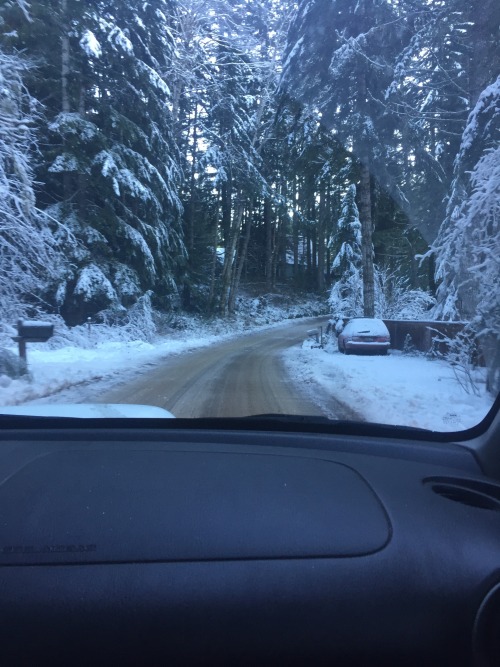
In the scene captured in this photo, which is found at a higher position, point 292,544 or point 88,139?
point 88,139

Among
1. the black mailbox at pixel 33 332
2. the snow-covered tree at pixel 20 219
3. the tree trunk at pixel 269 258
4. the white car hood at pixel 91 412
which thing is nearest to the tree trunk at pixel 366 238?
the snow-covered tree at pixel 20 219

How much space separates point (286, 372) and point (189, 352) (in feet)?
15.5

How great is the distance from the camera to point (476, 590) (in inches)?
95.7

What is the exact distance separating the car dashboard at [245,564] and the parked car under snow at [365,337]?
449 centimetres

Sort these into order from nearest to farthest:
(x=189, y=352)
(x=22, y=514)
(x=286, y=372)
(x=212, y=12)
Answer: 1. (x=22, y=514)
2. (x=212, y=12)
3. (x=286, y=372)
4. (x=189, y=352)

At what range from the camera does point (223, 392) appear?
7871 millimetres

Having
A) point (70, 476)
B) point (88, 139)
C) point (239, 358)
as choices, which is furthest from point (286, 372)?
point (70, 476)

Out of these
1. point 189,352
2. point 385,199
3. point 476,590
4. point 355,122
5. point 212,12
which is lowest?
point 189,352

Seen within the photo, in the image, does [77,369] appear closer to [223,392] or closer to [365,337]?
[223,392]

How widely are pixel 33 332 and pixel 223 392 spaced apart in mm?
2498

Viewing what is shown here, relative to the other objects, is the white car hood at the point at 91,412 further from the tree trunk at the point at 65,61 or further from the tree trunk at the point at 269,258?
the tree trunk at the point at 269,258

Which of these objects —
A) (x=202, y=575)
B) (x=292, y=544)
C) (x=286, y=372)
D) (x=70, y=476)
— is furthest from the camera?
(x=286, y=372)

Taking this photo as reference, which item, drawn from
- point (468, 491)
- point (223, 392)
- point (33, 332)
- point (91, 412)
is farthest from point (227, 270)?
point (468, 491)

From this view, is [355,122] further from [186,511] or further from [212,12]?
[186,511]
